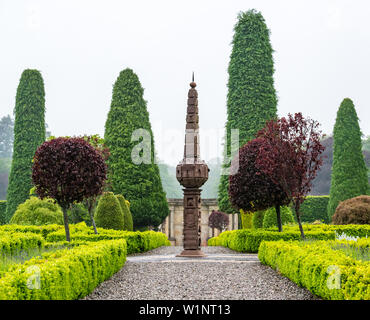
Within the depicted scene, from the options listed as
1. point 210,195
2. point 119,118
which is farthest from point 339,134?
point 210,195

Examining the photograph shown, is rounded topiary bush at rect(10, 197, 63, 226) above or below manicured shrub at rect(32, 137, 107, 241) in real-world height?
below

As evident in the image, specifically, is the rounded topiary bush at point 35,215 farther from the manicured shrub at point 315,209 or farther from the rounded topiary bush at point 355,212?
the manicured shrub at point 315,209

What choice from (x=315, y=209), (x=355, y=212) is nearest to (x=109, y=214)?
(x=355, y=212)

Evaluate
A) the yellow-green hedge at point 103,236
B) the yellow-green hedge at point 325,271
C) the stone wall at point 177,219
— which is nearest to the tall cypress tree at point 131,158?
the stone wall at point 177,219

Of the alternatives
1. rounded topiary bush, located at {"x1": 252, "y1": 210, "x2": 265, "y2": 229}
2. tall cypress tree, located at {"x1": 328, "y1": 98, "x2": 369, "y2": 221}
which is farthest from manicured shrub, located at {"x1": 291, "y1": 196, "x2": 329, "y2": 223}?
rounded topiary bush, located at {"x1": 252, "y1": 210, "x2": 265, "y2": 229}

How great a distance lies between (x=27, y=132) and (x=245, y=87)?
1344cm

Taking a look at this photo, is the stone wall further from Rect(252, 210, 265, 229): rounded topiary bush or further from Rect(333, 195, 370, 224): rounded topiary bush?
Rect(333, 195, 370, 224): rounded topiary bush

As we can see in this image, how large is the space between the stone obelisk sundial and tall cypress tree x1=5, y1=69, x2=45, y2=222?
1619cm

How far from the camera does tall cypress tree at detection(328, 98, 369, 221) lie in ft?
78.6

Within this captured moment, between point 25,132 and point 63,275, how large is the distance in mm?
Result: 22212

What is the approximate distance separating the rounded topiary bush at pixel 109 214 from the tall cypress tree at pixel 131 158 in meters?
6.54

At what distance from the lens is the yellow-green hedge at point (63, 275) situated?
4.56 meters

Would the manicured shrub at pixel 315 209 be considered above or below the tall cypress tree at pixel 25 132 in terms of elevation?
below

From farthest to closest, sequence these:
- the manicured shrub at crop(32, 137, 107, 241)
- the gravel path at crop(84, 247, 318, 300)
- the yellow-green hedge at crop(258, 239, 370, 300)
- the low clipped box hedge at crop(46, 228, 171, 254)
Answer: the low clipped box hedge at crop(46, 228, 171, 254) < the manicured shrub at crop(32, 137, 107, 241) < the gravel path at crop(84, 247, 318, 300) < the yellow-green hedge at crop(258, 239, 370, 300)
